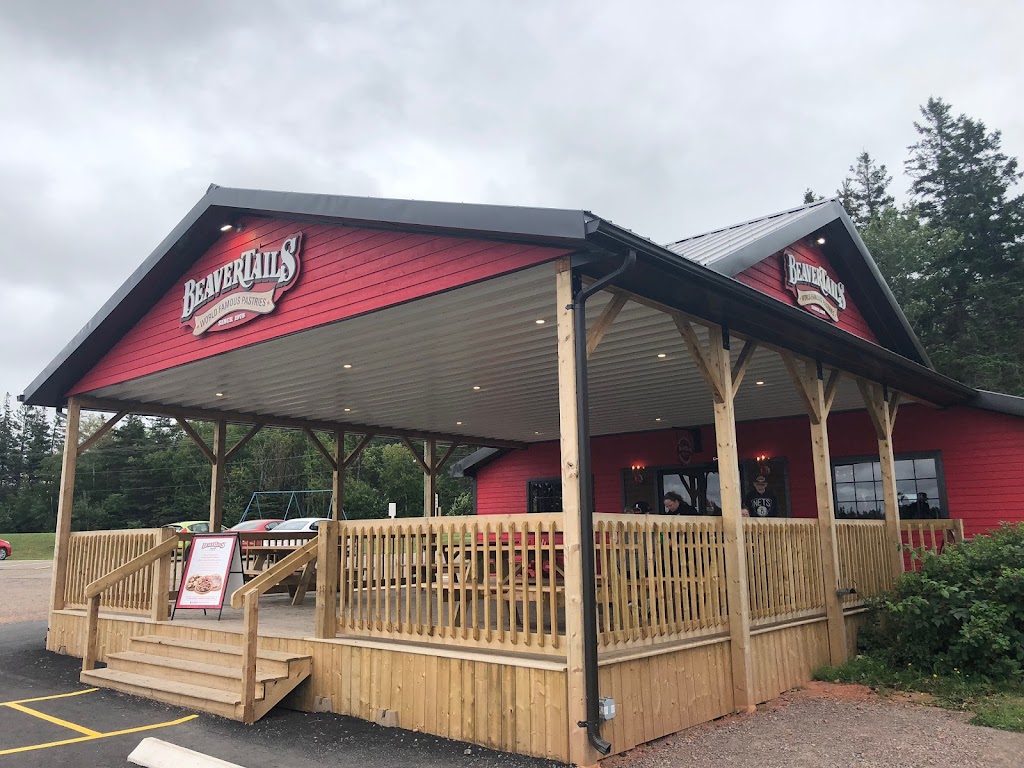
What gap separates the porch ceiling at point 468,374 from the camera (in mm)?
6875

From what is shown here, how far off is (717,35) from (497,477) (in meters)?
15.1

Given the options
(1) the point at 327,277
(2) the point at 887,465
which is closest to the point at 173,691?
(1) the point at 327,277

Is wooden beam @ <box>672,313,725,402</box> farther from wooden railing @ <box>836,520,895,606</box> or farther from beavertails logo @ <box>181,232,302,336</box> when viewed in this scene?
beavertails logo @ <box>181,232,302,336</box>

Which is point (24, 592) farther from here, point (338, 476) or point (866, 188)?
point (866, 188)

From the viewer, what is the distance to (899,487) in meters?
11.7

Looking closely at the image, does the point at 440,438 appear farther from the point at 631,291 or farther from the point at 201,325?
the point at 631,291

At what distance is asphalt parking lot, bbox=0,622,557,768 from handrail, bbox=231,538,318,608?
0.92 metres

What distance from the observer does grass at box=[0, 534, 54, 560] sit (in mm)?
32500

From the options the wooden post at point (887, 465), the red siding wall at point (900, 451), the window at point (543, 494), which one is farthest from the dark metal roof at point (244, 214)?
the window at point (543, 494)

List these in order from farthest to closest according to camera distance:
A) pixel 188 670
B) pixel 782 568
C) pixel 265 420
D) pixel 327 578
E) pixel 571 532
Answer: pixel 265 420 < pixel 782 568 < pixel 188 670 < pixel 327 578 < pixel 571 532

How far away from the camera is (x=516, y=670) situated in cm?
481

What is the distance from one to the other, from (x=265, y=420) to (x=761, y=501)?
852 centimetres

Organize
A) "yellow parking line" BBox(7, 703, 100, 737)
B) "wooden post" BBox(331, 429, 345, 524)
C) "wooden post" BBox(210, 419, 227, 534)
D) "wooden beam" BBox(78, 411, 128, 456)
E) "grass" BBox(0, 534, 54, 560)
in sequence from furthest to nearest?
"grass" BBox(0, 534, 54, 560) < "wooden post" BBox(331, 429, 345, 524) < "wooden post" BBox(210, 419, 227, 534) < "wooden beam" BBox(78, 411, 128, 456) < "yellow parking line" BBox(7, 703, 100, 737)

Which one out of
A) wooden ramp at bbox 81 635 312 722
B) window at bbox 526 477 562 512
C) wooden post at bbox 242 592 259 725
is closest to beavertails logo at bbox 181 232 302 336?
wooden post at bbox 242 592 259 725
